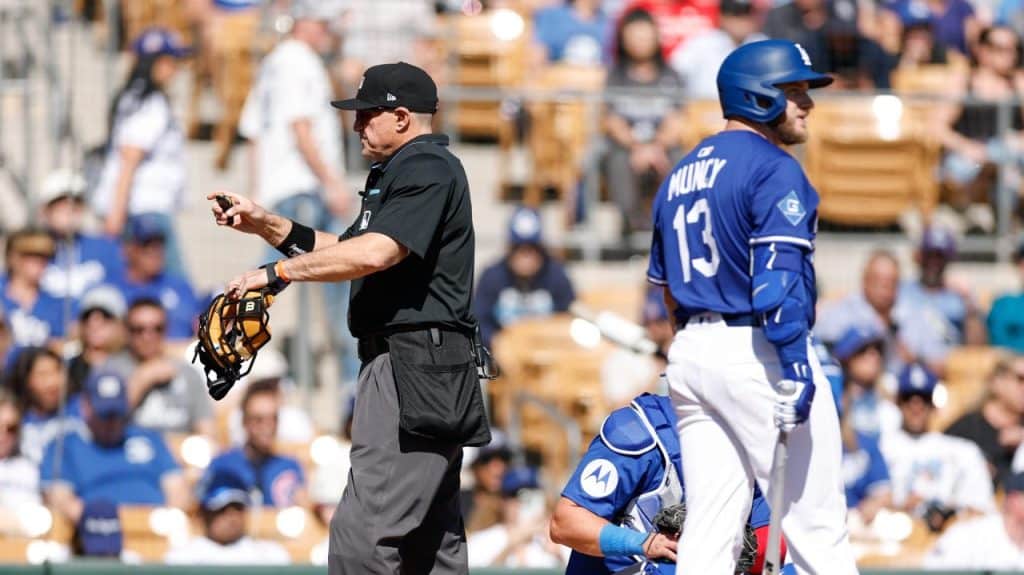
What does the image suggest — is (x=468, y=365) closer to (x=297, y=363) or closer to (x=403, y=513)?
(x=403, y=513)

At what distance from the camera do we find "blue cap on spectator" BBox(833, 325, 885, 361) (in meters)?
8.92

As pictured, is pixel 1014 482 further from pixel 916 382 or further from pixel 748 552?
pixel 748 552

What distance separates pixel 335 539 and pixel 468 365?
2.02 feet

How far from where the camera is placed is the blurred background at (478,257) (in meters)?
8.41

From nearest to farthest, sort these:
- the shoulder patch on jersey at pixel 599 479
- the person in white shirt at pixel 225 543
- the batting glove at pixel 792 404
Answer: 1. the batting glove at pixel 792 404
2. the shoulder patch on jersey at pixel 599 479
3. the person in white shirt at pixel 225 543

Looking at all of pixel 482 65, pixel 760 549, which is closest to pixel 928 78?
pixel 482 65

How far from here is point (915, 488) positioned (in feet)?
28.2

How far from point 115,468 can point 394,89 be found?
4.07 meters

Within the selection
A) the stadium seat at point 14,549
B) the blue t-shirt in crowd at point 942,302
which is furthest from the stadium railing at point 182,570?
the blue t-shirt in crowd at point 942,302

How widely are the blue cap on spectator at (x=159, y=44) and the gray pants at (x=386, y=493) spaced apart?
5.06 metres

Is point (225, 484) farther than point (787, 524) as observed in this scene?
Yes

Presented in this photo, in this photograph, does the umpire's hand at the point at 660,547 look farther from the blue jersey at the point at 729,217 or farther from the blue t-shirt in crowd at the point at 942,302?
the blue t-shirt in crowd at the point at 942,302

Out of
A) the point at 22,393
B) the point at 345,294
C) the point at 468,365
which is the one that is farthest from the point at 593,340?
the point at 468,365

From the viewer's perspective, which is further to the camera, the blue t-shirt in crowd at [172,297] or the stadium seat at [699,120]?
the stadium seat at [699,120]
